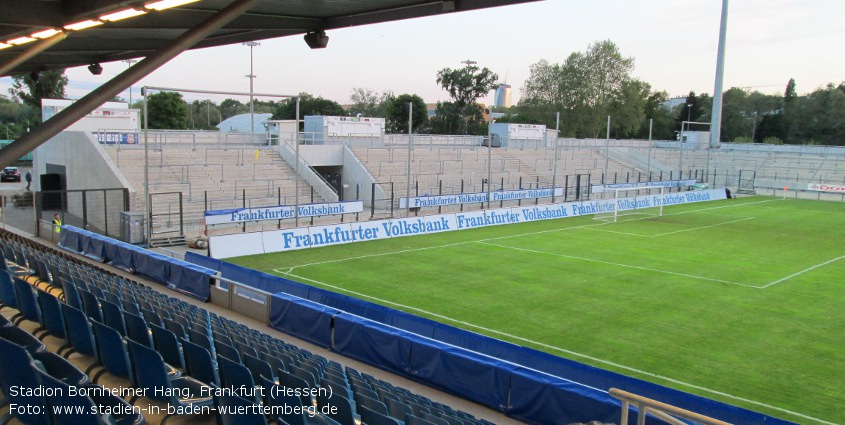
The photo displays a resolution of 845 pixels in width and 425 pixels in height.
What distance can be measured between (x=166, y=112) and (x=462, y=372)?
75.7m

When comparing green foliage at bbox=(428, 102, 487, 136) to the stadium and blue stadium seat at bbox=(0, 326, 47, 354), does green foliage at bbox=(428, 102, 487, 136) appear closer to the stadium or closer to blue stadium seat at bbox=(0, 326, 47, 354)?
the stadium

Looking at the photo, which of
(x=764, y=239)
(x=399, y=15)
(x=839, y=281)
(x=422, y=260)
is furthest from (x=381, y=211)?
(x=399, y=15)

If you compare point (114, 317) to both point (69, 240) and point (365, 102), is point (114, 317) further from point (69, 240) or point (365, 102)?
point (365, 102)

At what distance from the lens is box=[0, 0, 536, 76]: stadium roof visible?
879 centimetres

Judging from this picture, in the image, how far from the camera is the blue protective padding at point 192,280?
679 inches

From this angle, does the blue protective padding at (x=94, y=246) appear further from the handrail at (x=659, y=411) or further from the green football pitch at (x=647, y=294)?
the handrail at (x=659, y=411)

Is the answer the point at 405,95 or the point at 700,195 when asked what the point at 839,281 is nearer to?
the point at 700,195

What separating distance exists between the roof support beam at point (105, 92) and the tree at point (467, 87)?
83183 millimetres

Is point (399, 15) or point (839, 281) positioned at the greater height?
point (399, 15)

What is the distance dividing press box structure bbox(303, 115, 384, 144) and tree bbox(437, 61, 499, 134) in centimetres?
4229

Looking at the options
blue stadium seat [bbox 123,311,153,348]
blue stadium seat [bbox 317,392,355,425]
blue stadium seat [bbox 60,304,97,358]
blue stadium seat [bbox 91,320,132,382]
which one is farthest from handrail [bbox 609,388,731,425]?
blue stadium seat [bbox 60,304,97,358]

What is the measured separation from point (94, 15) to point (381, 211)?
3250 centimetres

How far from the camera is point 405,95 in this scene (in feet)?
281

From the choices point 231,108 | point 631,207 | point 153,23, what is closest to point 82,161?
point 153,23
